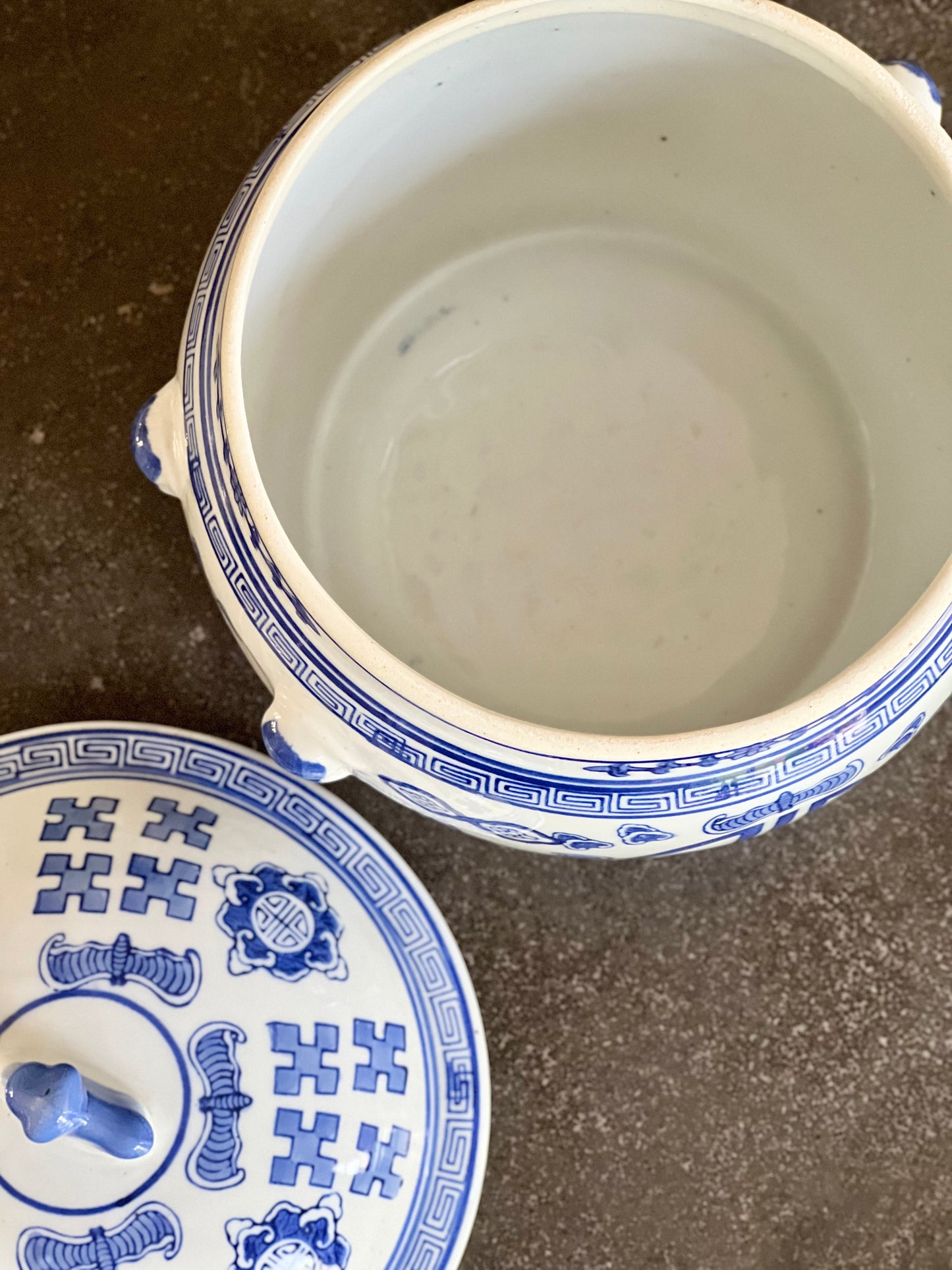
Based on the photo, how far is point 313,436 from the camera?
86cm

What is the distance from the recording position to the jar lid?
691 millimetres

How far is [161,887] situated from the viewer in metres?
0.74

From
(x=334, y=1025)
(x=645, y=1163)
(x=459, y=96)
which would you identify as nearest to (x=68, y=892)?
(x=334, y=1025)

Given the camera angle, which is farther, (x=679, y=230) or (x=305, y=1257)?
(x=679, y=230)

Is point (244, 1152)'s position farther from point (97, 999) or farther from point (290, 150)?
point (290, 150)

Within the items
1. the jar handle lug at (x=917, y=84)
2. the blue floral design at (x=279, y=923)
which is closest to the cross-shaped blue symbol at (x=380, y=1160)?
the blue floral design at (x=279, y=923)

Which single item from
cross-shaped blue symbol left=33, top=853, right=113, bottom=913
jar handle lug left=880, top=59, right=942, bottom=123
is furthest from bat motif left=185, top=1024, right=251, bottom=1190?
jar handle lug left=880, top=59, right=942, bottom=123

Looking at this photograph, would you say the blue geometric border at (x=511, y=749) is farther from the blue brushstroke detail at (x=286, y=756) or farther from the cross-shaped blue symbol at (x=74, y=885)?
the cross-shaped blue symbol at (x=74, y=885)

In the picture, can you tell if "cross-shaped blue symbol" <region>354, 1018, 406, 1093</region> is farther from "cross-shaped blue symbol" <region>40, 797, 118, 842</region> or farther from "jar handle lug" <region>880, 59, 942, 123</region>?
"jar handle lug" <region>880, 59, 942, 123</region>

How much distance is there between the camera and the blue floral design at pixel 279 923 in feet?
2.44

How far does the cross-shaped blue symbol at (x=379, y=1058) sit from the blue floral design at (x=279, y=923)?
0.04 meters

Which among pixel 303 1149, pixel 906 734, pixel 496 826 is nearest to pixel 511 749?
pixel 496 826

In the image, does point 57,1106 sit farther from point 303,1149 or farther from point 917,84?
point 917,84

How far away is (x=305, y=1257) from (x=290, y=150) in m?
0.67
